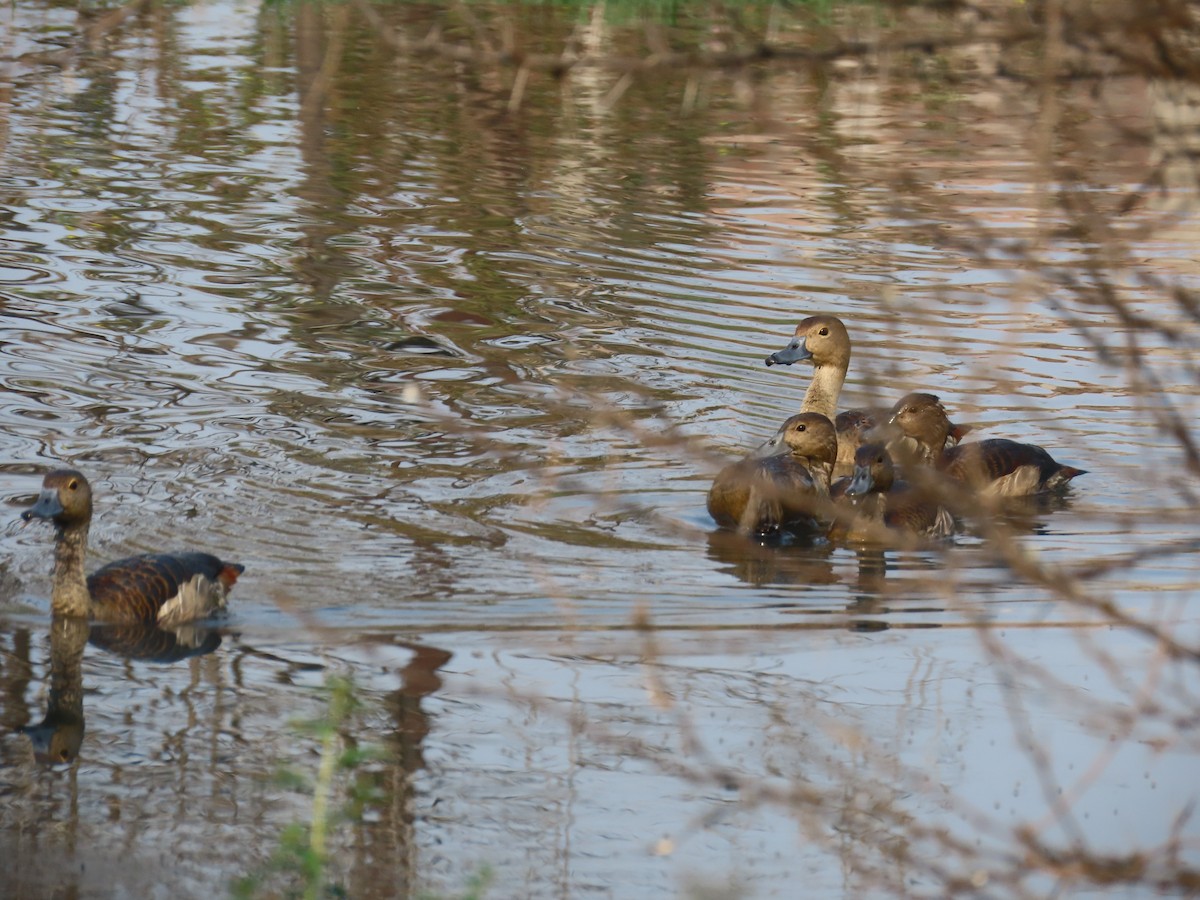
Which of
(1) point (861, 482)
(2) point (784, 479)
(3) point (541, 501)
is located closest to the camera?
(2) point (784, 479)

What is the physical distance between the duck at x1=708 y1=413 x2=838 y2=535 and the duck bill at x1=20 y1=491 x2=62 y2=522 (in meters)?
3.41

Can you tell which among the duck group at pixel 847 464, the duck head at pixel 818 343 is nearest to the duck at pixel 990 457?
the duck group at pixel 847 464

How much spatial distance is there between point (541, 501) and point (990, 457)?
279cm

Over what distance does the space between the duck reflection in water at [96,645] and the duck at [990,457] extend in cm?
465

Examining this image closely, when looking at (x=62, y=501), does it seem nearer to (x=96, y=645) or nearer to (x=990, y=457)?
(x=96, y=645)

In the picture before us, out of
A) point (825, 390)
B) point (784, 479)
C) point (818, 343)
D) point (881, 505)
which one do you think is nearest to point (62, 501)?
point (784, 479)

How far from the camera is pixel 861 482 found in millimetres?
9914

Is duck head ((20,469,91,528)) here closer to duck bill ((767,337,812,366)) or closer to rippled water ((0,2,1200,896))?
rippled water ((0,2,1200,896))

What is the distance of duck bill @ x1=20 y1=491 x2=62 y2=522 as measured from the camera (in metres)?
8.06

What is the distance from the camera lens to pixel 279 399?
11492mm

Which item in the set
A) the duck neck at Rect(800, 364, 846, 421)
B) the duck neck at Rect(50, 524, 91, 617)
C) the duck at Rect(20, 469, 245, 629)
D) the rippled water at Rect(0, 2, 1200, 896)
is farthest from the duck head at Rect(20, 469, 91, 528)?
the duck neck at Rect(800, 364, 846, 421)

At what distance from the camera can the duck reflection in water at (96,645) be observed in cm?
695

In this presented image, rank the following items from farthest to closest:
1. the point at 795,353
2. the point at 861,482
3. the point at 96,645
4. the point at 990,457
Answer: the point at 795,353 → the point at 990,457 → the point at 861,482 → the point at 96,645

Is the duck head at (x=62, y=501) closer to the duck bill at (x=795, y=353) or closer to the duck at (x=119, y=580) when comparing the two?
the duck at (x=119, y=580)
